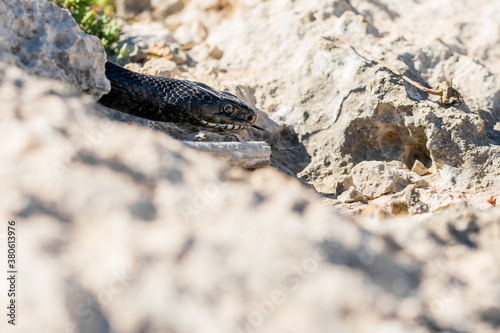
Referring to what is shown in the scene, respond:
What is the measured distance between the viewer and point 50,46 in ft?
8.50

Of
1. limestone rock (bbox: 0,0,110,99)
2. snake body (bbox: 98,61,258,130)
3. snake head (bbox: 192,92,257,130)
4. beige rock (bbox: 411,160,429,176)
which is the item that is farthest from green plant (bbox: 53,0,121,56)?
beige rock (bbox: 411,160,429,176)

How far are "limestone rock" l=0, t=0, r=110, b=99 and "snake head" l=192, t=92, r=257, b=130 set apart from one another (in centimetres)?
124

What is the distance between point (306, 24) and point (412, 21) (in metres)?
1.37

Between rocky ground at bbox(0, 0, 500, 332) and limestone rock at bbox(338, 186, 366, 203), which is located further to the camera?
limestone rock at bbox(338, 186, 366, 203)

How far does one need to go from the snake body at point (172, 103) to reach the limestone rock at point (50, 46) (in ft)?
3.10

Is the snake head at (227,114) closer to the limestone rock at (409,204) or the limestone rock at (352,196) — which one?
the limestone rock at (352,196)

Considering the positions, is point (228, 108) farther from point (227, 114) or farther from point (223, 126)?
point (223, 126)

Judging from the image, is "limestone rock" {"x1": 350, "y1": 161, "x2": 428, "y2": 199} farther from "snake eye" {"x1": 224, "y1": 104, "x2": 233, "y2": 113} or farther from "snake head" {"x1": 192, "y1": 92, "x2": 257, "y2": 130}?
"snake eye" {"x1": 224, "y1": 104, "x2": 233, "y2": 113}

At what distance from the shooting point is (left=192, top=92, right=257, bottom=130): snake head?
158 inches

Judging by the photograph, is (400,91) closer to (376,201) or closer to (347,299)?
(376,201)

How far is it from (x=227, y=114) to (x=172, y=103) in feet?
1.61

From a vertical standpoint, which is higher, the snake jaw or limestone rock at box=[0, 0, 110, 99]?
limestone rock at box=[0, 0, 110, 99]

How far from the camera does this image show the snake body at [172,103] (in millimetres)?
3855

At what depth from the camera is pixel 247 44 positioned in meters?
5.49
